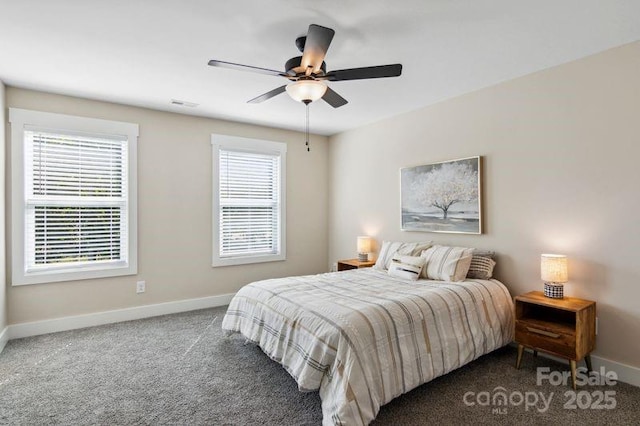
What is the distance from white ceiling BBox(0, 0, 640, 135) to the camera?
2119 mm

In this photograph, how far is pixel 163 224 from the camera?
4215mm

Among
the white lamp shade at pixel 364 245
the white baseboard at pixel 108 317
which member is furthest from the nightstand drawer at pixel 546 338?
the white baseboard at pixel 108 317

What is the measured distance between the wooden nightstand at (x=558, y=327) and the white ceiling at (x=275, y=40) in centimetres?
200

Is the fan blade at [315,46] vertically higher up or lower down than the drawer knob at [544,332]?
higher up

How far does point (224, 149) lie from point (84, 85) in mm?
1701

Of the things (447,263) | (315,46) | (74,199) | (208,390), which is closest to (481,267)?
(447,263)

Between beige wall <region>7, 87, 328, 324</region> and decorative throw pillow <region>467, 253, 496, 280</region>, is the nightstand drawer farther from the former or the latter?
beige wall <region>7, 87, 328, 324</region>

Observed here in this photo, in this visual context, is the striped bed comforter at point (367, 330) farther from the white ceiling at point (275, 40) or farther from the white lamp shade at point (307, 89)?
the white ceiling at point (275, 40)

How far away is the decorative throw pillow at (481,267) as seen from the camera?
127 inches

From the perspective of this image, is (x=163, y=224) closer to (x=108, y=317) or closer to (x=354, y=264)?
(x=108, y=317)

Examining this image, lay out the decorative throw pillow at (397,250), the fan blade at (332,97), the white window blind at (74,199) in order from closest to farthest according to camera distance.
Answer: the fan blade at (332,97)
the white window blind at (74,199)
the decorative throw pillow at (397,250)

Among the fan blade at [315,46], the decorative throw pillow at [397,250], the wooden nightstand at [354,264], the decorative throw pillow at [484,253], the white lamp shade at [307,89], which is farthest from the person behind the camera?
the wooden nightstand at [354,264]

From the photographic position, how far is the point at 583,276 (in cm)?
280

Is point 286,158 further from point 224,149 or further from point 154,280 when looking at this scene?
point 154,280
